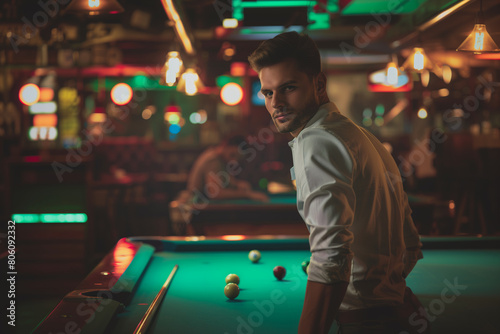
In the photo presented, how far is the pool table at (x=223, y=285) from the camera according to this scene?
1.70 m

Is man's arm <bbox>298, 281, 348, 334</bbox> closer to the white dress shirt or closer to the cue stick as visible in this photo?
the white dress shirt

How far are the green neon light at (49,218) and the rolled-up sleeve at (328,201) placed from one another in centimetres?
488

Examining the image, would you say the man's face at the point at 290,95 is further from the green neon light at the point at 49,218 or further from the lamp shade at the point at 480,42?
the green neon light at the point at 49,218

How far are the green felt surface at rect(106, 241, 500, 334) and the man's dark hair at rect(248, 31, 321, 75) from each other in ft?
2.89

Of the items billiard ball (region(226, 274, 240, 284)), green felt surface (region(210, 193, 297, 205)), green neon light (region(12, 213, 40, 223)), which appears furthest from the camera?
green neon light (region(12, 213, 40, 223))

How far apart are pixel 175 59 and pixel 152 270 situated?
6.47 ft

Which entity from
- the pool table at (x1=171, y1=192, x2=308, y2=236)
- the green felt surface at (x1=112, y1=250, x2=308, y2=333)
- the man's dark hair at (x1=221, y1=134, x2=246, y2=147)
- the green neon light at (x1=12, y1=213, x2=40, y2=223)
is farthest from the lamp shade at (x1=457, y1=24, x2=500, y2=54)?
the green neon light at (x1=12, y1=213, x2=40, y2=223)

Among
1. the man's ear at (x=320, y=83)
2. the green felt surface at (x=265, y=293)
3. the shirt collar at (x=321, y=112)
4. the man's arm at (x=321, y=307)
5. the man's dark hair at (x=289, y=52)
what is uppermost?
the man's dark hair at (x=289, y=52)

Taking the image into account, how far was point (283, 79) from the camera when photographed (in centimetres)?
153

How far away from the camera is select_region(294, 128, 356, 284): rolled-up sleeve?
51.7 inches

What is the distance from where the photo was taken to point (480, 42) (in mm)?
2904

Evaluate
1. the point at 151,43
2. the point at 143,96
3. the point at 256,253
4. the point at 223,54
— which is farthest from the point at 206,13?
the point at 143,96

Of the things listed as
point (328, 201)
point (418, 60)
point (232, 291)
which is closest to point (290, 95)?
point (328, 201)

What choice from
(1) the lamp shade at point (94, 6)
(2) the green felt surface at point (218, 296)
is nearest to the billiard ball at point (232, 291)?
(2) the green felt surface at point (218, 296)
